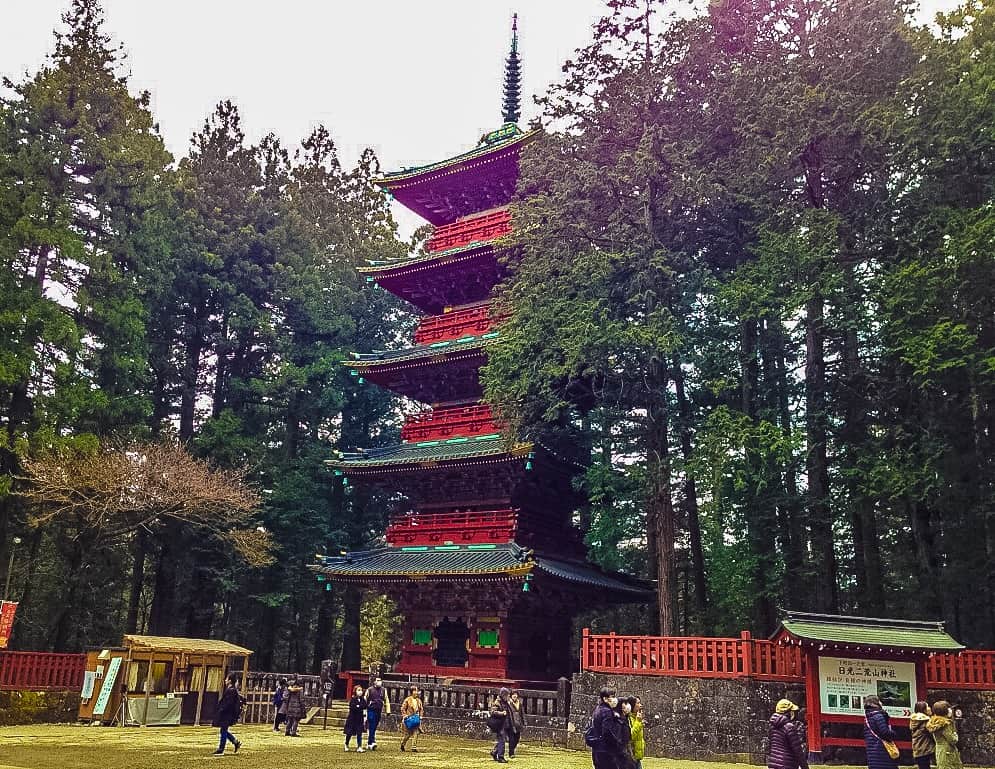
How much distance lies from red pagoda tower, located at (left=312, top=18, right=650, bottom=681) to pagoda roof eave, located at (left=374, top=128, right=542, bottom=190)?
0.04 meters

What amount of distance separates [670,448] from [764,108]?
30.2 ft

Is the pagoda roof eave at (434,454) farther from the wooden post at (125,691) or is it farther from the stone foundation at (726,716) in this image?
the wooden post at (125,691)

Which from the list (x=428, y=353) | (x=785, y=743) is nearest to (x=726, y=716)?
(x=785, y=743)

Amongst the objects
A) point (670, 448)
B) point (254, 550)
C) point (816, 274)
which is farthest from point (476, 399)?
point (816, 274)

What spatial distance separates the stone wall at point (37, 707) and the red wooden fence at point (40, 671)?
0.18 metres

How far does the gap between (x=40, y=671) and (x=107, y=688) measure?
2.42m

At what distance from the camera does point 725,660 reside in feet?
50.1

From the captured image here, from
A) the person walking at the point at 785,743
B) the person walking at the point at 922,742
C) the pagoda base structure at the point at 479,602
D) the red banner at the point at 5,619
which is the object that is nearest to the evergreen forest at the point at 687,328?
the pagoda base structure at the point at 479,602

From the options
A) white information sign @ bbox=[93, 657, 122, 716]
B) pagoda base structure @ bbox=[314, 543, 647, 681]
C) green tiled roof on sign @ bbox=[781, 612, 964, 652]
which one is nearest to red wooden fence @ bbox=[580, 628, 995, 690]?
green tiled roof on sign @ bbox=[781, 612, 964, 652]

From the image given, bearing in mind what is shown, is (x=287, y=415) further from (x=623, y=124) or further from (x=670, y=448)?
(x=623, y=124)

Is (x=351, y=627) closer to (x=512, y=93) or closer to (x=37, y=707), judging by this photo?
(x=37, y=707)

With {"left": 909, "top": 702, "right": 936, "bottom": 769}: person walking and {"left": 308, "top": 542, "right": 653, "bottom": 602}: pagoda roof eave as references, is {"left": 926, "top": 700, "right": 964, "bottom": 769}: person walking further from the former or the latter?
{"left": 308, "top": 542, "right": 653, "bottom": 602}: pagoda roof eave

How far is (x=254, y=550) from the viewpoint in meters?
25.0

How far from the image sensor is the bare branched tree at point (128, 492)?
2161cm
